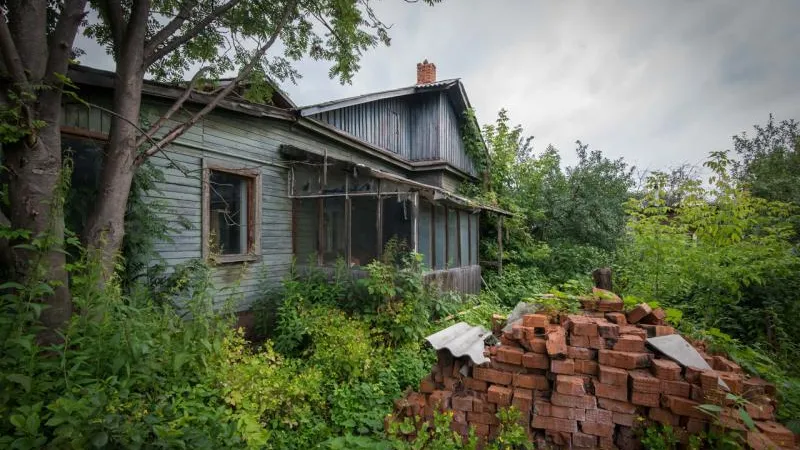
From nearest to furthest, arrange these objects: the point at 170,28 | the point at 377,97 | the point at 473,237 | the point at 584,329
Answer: the point at 584,329, the point at 170,28, the point at 377,97, the point at 473,237

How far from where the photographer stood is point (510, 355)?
323 cm

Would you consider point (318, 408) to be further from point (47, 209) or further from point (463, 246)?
point (463, 246)

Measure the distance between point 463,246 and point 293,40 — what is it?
6.59m

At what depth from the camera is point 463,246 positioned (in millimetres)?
9602

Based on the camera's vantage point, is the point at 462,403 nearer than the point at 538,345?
No

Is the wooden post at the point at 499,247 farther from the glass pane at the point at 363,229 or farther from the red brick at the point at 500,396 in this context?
the red brick at the point at 500,396

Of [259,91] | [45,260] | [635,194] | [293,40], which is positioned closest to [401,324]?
[45,260]

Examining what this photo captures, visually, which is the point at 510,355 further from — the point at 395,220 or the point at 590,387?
the point at 395,220

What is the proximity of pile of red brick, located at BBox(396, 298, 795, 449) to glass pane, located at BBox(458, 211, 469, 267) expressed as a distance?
5.89 meters

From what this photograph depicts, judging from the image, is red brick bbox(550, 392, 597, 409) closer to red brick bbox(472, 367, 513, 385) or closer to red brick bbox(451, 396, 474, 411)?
red brick bbox(472, 367, 513, 385)

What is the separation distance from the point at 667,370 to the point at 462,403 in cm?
178

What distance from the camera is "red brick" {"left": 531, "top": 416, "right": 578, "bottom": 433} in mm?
2910

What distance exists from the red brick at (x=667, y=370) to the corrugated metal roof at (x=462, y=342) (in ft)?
4.62

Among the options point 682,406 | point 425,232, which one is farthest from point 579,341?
point 425,232
